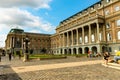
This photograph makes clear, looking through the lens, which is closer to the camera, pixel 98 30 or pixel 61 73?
pixel 61 73

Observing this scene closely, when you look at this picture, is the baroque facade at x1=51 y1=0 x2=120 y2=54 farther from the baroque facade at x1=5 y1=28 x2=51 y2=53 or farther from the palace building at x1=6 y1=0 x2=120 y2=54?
the baroque facade at x1=5 y1=28 x2=51 y2=53

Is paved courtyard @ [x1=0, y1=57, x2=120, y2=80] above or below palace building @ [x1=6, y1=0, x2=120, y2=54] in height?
below

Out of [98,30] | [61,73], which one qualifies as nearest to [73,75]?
[61,73]

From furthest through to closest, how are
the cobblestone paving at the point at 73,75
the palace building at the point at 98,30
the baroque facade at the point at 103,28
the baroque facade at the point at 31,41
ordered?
the baroque facade at the point at 31,41 < the palace building at the point at 98,30 < the baroque facade at the point at 103,28 < the cobblestone paving at the point at 73,75

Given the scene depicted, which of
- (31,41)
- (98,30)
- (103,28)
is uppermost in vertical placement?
(103,28)

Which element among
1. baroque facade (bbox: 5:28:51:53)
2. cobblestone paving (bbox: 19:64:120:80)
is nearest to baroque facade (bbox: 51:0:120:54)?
cobblestone paving (bbox: 19:64:120:80)

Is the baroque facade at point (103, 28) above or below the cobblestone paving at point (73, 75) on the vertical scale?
above

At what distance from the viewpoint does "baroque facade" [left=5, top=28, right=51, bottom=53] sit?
9078cm

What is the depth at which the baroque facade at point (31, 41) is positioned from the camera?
298 feet

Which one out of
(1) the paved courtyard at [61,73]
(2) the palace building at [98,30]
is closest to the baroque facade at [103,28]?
(2) the palace building at [98,30]

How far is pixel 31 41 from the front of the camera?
9488 centimetres

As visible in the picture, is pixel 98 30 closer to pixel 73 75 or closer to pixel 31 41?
pixel 73 75

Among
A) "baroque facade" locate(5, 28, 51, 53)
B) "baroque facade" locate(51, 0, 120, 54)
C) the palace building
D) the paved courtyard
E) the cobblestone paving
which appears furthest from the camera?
"baroque facade" locate(5, 28, 51, 53)

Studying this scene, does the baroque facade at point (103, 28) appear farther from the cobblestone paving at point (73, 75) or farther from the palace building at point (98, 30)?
the cobblestone paving at point (73, 75)
